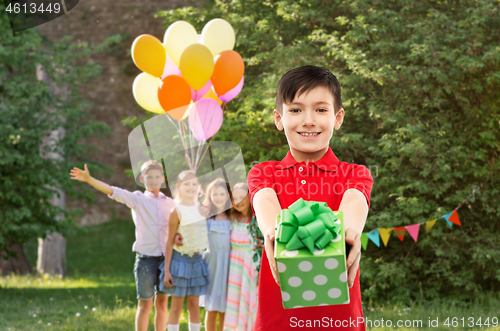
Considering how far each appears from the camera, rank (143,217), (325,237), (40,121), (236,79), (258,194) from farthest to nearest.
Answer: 1. (40,121)
2. (236,79)
3. (143,217)
4. (258,194)
5. (325,237)

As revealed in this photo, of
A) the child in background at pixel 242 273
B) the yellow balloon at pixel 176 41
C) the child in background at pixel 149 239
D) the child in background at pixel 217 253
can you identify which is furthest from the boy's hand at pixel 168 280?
the yellow balloon at pixel 176 41

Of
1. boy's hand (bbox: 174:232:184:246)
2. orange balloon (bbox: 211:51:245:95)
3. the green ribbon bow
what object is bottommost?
boy's hand (bbox: 174:232:184:246)

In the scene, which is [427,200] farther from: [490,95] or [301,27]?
[301,27]

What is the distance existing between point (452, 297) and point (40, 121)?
5450 mm

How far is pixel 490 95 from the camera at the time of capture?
16.4ft

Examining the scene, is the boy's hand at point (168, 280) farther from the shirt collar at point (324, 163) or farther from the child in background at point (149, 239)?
the shirt collar at point (324, 163)

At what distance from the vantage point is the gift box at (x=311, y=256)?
87 cm

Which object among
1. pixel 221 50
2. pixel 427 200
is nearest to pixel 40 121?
pixel 221 50

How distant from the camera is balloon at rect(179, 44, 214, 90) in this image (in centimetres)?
380

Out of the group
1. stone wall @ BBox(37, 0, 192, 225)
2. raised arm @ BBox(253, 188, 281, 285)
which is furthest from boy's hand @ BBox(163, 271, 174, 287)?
stone wall @ BBox(37, 0, 192, 225)

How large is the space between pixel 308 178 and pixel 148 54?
3.07 meters

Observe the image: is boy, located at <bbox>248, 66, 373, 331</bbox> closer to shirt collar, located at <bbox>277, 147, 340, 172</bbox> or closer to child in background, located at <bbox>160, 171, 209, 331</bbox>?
shirt collar, located at <bbox>277, 147, 340, 172</bbox>

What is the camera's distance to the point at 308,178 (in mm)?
1188

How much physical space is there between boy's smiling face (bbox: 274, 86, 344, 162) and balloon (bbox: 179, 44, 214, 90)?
276cm
